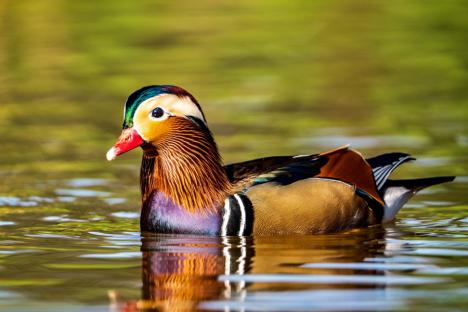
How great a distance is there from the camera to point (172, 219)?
30.2 ft

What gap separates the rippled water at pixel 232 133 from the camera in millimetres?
7680

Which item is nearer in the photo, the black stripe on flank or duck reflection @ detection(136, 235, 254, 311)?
duck reflection @ detection(136, 235, 254, 311)

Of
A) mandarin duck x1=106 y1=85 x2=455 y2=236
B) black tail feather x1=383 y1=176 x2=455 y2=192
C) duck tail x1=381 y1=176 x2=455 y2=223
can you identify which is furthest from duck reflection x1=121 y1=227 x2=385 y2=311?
black tail feather x1=383 y1=176 x2=455 y2=192

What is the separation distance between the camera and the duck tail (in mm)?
9891

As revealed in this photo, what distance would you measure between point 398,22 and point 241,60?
380cm

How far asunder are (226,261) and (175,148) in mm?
1215

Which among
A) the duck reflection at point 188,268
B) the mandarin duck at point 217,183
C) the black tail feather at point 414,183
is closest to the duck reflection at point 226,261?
the duck reflection at point 188,268

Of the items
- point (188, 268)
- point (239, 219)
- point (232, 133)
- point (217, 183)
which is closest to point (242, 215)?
point (239, 219)

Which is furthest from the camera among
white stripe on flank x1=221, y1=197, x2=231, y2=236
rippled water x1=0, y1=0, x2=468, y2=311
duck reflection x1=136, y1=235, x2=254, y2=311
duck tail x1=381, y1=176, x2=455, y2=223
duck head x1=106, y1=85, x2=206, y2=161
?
duck tail x1=381, y1=176, x2=455, y2=223

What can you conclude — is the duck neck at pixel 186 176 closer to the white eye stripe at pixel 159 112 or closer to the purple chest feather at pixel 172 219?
the purple chest feather at pixel 172 219

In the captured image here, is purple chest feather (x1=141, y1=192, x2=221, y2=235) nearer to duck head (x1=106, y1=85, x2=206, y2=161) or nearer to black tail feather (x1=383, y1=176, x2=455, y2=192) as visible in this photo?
duck head (x1=106, y1=85, x2=206, y2=161)

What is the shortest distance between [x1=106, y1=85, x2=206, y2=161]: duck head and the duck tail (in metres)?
1.47

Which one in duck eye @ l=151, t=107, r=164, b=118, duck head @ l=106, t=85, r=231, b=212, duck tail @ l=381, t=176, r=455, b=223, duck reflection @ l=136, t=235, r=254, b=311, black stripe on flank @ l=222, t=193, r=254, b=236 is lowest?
duck reflection @ l=136, t=235, r=254, b=311

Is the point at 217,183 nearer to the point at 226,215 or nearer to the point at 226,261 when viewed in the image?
the point at 226,215
